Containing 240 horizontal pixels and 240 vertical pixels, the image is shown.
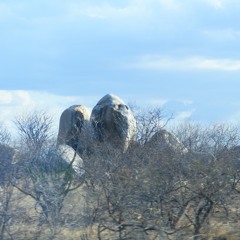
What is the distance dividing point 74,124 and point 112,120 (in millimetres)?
2844

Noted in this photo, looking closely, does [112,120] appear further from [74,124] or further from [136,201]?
[136,201]

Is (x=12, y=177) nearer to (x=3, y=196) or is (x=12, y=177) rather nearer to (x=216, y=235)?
(x=3, y=196)

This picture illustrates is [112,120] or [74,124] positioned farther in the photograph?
[74,124]

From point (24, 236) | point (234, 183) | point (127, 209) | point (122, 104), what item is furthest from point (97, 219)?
point (122, 104)

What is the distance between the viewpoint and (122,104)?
3241 cm

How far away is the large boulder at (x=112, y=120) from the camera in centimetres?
3084

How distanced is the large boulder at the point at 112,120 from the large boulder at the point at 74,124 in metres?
0.55

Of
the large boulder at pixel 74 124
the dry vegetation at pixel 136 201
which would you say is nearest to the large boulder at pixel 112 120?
the large boulder at pixel 74 124

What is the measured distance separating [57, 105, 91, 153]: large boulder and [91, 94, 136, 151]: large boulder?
0.55 meters

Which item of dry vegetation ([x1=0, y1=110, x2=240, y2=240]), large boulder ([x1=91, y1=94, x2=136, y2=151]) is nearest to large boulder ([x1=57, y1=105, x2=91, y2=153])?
large boulder ([x1=91, y1=94, x2=136, y2=151])

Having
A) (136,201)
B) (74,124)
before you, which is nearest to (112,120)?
(74,124)

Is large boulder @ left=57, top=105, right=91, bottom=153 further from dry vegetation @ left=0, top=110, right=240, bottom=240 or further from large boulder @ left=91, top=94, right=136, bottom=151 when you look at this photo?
dry vegetation @ left=0, top=110, right=240, bottom=240

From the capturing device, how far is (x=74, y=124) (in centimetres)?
3366

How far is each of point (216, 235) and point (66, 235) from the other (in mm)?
2722
